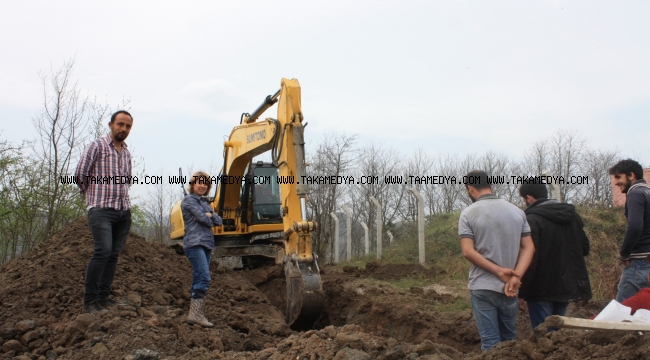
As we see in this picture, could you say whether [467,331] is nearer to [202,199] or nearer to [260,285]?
[202,199]

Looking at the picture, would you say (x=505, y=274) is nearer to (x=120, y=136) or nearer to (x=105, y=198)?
(x=105, y=198)

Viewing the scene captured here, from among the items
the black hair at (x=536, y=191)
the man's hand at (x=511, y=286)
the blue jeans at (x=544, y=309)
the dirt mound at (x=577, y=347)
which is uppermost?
the black hair at (x=536, y=191)

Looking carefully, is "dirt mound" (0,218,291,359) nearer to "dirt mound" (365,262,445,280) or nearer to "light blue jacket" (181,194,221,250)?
"light blue jacket" (181,194,221,250)

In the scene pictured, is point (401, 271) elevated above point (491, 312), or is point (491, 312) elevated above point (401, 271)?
point (491, 312)

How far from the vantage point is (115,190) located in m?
4.91

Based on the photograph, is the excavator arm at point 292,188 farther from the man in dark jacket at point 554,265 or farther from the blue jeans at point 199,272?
the man in dark jacket at point 554,265

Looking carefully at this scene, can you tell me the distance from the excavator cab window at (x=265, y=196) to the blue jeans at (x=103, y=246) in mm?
5837

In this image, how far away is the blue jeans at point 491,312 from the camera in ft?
11.9

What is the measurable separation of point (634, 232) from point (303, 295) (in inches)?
144

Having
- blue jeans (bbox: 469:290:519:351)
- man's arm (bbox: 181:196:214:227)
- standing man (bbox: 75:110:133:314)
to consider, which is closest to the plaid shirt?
standing man (bbox: 75:110:133:314)

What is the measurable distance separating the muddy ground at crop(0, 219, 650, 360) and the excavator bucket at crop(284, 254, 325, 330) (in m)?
0.27

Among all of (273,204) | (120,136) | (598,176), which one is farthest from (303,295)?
(598,176)

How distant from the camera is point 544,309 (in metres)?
3.99

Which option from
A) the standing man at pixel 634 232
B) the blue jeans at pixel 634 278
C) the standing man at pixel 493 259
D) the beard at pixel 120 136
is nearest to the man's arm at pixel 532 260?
the standing man at pixel 493 259
